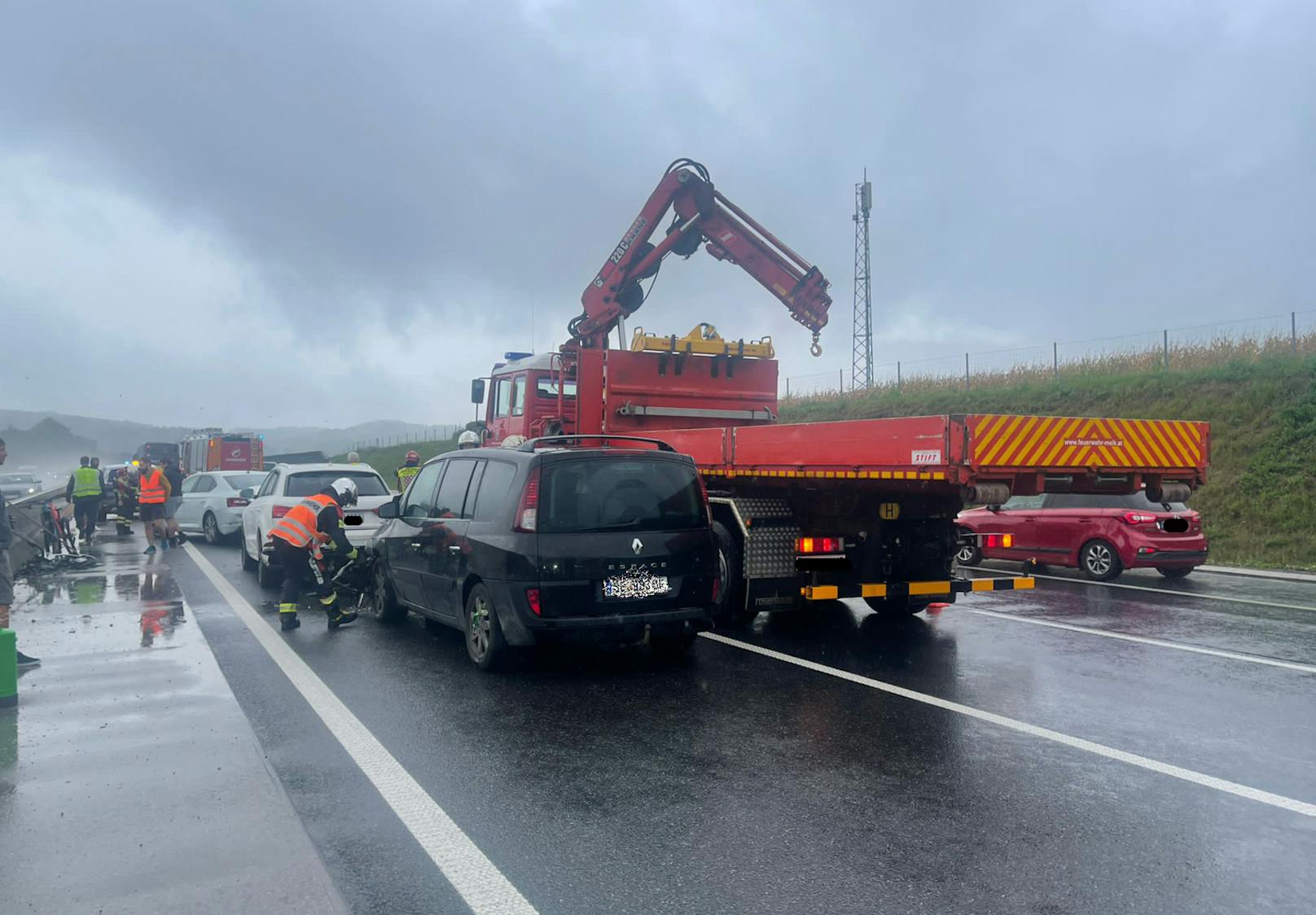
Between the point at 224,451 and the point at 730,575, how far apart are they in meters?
31.5

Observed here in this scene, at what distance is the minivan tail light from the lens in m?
7.11

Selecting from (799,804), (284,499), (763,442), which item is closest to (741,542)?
(763,442)

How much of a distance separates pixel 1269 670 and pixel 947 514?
2662 mm

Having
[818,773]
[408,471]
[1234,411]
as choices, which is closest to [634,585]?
[818,773]

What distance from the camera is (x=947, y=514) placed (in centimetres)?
895

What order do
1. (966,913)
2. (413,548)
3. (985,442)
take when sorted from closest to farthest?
(966,913) → (985,442) → (413,548)

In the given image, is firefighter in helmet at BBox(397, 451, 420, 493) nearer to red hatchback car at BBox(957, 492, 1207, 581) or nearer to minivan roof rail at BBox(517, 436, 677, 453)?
minivan roof rail at BBox(517, 436, 677, 453)

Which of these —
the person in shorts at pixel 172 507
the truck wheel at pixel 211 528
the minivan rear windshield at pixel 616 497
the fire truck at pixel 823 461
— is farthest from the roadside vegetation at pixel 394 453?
the minivan rear windshield at pixel 616 497

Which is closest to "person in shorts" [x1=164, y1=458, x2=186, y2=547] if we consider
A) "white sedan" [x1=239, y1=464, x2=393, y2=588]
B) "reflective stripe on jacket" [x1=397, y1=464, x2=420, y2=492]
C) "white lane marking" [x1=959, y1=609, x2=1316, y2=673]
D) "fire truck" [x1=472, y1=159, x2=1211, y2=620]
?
"reflective stripe on jacket" [x1=397, y1=464, x2=420, y2=492]

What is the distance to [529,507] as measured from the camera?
7.14 metres

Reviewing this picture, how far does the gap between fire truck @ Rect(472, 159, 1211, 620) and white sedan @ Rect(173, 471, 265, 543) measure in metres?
7.40

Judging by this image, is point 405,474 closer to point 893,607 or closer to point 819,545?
point 893,607

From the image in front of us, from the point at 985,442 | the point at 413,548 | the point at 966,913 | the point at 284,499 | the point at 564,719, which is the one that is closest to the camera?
the point at 966,913

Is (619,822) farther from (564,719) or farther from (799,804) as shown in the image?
(564,719)
